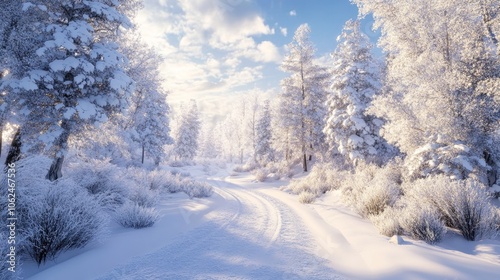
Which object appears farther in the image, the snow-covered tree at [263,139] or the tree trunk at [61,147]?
the snow-covered tree at [263,139]

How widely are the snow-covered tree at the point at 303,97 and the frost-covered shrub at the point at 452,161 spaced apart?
1508cm

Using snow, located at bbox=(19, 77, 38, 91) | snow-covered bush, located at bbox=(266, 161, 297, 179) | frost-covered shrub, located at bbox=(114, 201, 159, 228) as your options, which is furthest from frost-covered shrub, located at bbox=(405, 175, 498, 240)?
snow-covered bush, located at bbox=(266, 161, 297, 179)

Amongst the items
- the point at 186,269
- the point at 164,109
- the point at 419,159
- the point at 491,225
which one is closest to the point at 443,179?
the point at 491,225

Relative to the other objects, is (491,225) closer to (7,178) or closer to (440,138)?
(440,138)

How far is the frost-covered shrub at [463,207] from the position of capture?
15.6 feet

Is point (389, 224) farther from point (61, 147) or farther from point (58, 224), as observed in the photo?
point (61, 147)

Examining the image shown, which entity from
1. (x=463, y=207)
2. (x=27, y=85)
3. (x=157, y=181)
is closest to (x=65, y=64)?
(x=27, y=85)

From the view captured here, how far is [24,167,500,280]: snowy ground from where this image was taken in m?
3.56

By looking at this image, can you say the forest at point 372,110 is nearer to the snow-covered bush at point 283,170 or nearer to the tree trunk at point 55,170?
the tree trunk at point 55,170

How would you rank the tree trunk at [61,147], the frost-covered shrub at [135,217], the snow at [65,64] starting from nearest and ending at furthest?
the frost-covered shrub at [135,217] → the snow at [65,64] → the tree trunk at [61,147]

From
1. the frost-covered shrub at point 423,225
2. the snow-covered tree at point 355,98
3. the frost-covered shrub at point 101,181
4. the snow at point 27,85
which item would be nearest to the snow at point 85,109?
the snow at point 27,85

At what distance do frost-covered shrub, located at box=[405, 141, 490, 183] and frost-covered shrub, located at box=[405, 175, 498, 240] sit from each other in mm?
1811

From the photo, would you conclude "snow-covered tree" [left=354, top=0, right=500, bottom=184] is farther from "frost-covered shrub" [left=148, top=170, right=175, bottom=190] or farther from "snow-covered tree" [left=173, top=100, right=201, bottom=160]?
"snow-covered tree" [left=173, top=100, right=201, bottom=160]

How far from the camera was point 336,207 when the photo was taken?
883 centimetres
